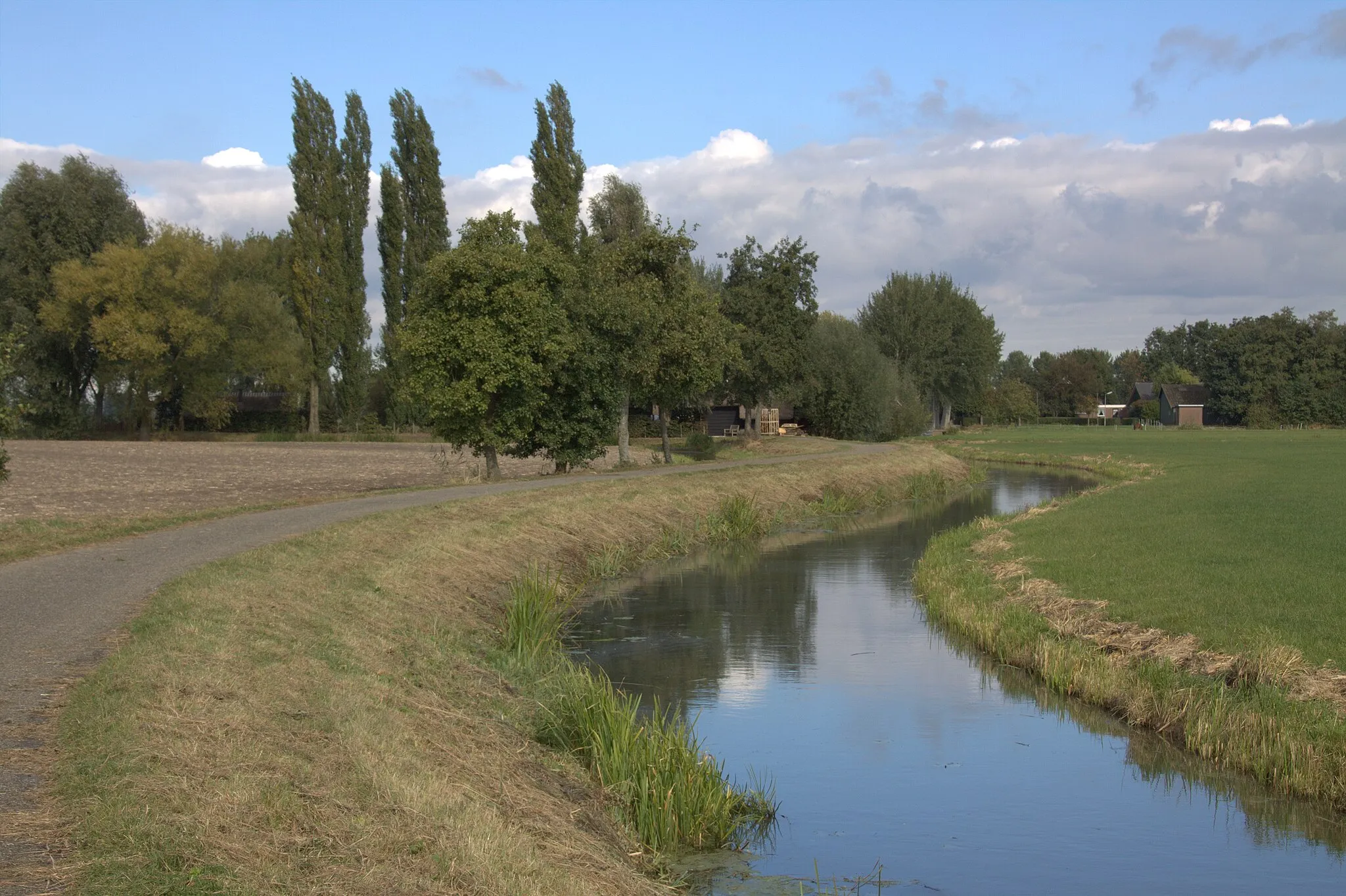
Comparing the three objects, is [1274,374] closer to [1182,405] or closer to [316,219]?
[1182,405]

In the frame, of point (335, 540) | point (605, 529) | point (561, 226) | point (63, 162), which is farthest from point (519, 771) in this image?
point (63, 162)

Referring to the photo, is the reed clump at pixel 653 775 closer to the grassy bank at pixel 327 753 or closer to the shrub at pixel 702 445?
the grassy bank at pixel 327 753

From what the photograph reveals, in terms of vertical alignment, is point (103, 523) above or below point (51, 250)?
below

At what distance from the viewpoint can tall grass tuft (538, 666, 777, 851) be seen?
401 inches

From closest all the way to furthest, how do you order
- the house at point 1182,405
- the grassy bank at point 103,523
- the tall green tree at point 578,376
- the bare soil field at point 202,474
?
the grassy bank at point 103,523 → the bare soil field at point 202,474 → the tall green tree at point 578,376 → the house at point 1182,405

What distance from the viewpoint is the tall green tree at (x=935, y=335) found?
10438 centimetres

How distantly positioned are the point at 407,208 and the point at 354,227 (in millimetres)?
4007

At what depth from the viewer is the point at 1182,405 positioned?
13862 centimetres

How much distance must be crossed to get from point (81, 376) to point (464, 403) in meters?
55.3

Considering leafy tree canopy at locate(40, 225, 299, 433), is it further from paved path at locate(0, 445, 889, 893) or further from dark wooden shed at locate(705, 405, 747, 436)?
paved path at locate(0, 445, 889, 893)

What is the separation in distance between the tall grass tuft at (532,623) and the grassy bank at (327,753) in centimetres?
42

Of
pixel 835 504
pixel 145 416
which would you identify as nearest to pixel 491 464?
pixel 835 504

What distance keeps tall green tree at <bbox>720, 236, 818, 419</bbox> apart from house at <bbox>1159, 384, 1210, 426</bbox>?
285 ft

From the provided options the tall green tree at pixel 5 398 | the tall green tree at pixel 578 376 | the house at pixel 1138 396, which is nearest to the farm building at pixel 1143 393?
the house at pixel 1138 396
